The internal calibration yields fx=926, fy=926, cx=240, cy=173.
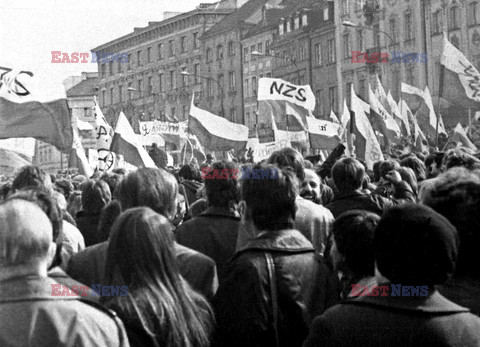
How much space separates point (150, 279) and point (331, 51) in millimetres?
58385

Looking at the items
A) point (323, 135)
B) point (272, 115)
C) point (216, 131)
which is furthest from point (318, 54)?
point (216, 131)

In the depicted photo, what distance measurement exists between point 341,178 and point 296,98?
45.1 ft

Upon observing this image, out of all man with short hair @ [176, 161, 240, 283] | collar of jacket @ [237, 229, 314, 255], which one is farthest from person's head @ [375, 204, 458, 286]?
man with short hair @ [176, 161, 240, 283]

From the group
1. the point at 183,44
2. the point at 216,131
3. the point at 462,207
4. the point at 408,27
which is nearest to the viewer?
the point at 462,207

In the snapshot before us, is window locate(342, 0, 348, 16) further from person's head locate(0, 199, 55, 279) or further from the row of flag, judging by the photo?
person's head locate(0, 199, 55, 279)

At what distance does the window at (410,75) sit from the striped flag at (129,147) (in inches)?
1425

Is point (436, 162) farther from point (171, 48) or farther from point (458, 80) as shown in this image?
point (171, 48)

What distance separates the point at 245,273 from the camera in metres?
4.52

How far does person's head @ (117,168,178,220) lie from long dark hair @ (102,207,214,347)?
1.22 m

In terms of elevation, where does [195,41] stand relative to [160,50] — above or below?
above

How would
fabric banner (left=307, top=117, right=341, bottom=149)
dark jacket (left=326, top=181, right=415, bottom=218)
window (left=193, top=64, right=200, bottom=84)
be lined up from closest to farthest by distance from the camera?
1. dark jacket (left=326, top=181, right=415, bottom=218)
2. fabric banner (left=307, top=117, right=341, bottom=149)
3. window (left=193, top=64, right=200, bottom=84)

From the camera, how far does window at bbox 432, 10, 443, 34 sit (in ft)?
159

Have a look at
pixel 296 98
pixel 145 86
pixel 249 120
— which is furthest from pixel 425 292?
pixel 145 86

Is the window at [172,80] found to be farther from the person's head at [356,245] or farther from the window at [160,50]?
the person's head at [356,245]
